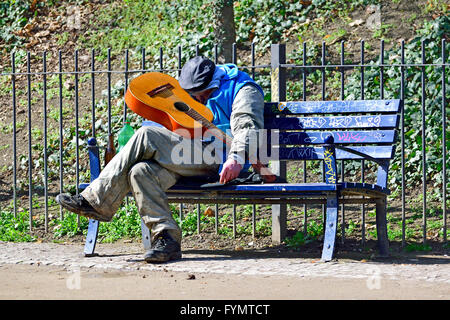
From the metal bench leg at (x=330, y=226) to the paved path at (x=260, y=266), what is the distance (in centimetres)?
7

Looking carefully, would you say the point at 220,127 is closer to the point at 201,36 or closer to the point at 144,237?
the point at 144,237

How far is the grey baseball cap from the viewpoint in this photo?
557cm

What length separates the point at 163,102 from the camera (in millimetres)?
5578

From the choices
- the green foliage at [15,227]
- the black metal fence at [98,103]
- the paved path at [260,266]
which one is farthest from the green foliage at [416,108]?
the green foliage at [15,227]

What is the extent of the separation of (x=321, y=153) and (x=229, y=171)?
915 mm

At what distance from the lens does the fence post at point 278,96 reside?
20.6 ft

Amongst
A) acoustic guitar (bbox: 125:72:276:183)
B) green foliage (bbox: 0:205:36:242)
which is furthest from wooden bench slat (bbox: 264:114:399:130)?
green foliage (bbox: 0:205:36:242)

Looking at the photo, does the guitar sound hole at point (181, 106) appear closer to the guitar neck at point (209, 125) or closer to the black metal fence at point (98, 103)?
the guitar neck at point (209, 125)

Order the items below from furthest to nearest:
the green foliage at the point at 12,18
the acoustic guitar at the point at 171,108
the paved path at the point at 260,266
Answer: the green foliage at the point at 12,18, the acoustic guitar at the point at 171,108, the paved path at the point at 260,266

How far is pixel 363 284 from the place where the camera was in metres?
4.30

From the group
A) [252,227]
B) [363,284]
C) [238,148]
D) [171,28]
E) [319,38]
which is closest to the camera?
[363,284]

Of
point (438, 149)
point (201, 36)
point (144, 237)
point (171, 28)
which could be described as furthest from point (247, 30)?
point (144, 237)

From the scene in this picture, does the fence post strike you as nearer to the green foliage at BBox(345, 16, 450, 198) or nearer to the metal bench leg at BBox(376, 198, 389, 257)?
the metal bench leg at BBox(376, 198, 389, 257)

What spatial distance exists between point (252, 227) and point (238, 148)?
150 cm
